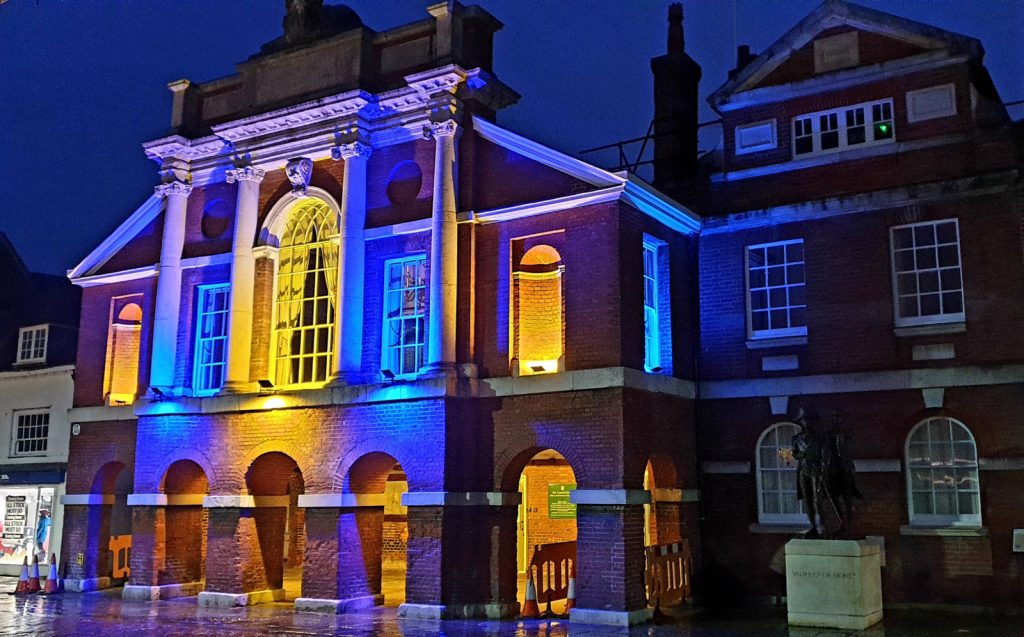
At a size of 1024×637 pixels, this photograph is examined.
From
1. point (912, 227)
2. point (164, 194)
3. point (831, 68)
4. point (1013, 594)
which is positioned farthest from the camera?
point (164, 194)

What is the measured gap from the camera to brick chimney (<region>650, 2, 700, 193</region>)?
22.6 m

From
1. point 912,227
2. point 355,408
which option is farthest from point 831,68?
point 355,408

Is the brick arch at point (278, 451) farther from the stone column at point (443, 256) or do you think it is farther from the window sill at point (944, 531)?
the window sill at point (944, 531)

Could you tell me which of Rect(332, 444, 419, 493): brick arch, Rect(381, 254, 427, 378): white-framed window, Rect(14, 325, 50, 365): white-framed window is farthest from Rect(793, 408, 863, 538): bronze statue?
Rect(14, 325, 50, 365): white-framed window

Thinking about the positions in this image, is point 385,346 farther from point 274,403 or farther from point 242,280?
point 242,280

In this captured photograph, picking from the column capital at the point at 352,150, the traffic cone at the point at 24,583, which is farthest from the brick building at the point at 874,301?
the traffic cone at the point at 24,583

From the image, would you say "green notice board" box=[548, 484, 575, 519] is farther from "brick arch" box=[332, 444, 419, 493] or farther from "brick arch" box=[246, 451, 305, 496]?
"brick arch" box=[246, 451, 305, 496]

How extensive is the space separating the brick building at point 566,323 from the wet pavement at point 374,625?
770 mm

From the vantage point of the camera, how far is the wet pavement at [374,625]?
14.9 m

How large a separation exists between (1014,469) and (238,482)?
1437 centimetres

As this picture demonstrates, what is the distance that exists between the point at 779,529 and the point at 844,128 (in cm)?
778

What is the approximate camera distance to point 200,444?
68.0ft

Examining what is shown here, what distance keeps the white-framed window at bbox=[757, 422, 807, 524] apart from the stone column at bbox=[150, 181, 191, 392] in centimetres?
1252

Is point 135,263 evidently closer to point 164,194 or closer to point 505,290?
point 164,194
